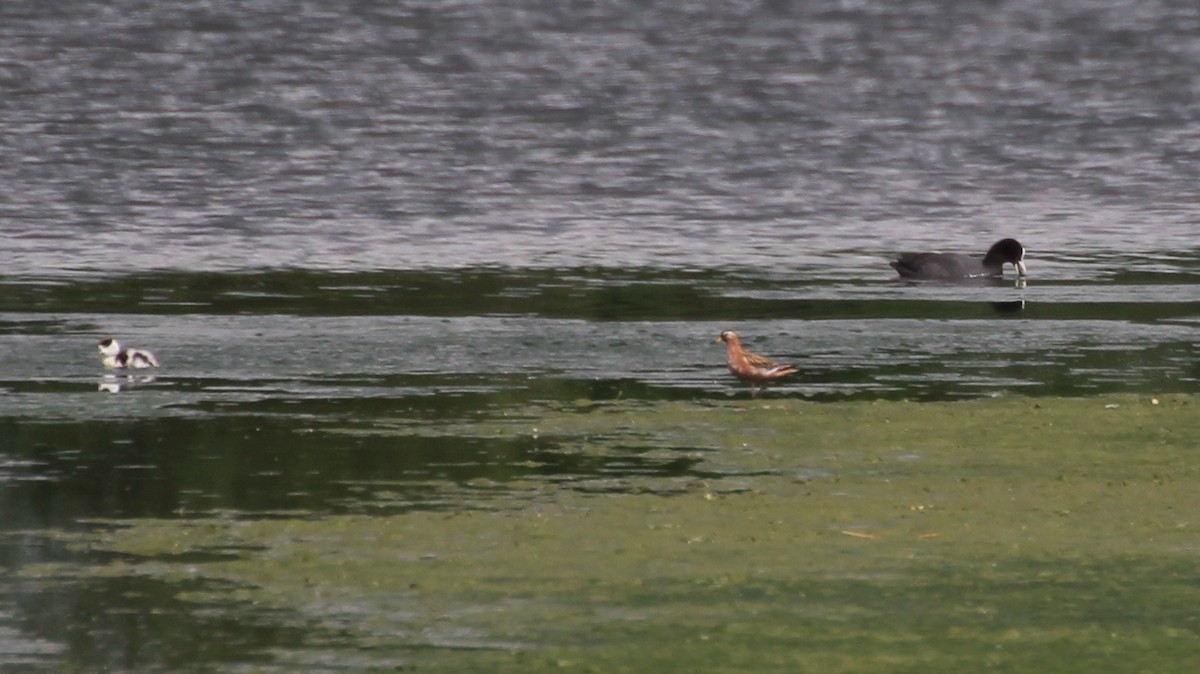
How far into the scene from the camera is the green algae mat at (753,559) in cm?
756

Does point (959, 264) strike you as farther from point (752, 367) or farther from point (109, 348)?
point (109, 348)

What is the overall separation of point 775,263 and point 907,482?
27.2 feet

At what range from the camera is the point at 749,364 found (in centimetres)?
1265

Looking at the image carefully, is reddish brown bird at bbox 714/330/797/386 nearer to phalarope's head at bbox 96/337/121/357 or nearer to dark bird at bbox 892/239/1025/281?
phalarope's head at bbox 96/337/121/357

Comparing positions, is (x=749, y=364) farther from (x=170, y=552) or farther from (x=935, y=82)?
(x=935, y=82)

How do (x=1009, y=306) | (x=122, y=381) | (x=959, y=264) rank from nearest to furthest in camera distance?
(x=122, y=381) < (x=1009, y=306) < (x=959, y=264)

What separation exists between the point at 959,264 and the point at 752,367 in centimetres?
541

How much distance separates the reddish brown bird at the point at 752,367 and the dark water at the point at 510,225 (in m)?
0.19

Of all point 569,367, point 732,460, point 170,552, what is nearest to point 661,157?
point 569,367

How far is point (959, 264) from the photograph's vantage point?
58.2 feet

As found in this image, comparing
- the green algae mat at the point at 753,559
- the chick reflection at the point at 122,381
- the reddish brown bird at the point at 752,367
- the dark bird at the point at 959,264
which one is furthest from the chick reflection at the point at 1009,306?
the chick reflection at the point at 122,381

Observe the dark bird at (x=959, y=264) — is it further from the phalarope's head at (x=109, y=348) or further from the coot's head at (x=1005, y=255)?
the phalarope's head at (x=109, y=348)

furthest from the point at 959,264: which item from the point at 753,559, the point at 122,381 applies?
the point at 753,559

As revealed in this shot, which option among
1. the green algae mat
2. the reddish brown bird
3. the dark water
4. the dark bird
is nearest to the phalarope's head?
the dark water
